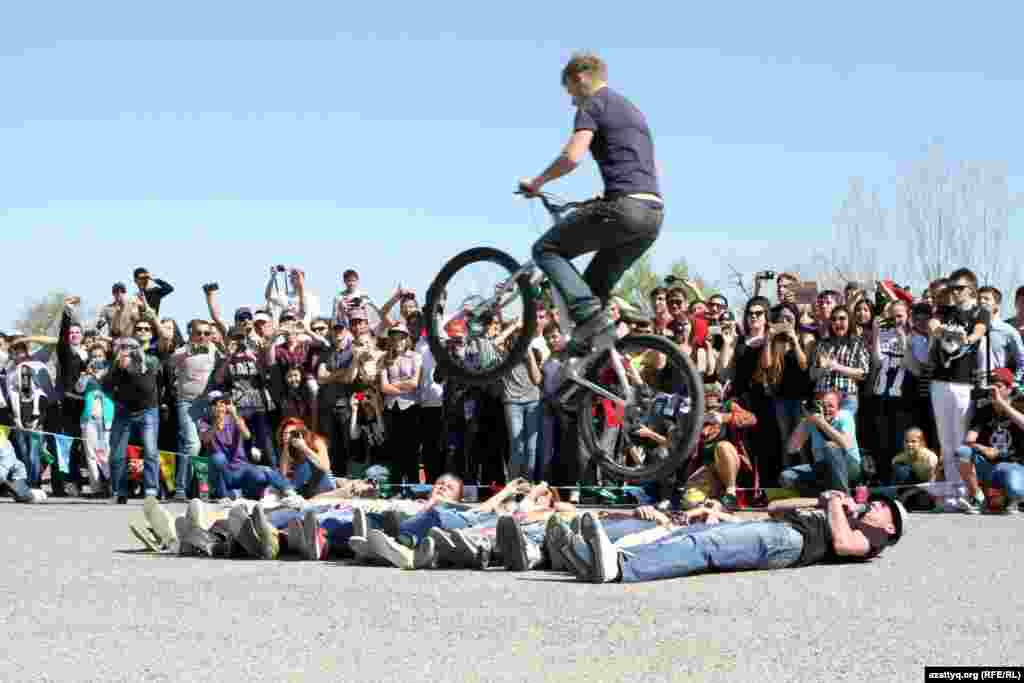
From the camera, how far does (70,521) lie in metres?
14.8

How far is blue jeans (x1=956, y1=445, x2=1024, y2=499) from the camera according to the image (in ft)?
45.7

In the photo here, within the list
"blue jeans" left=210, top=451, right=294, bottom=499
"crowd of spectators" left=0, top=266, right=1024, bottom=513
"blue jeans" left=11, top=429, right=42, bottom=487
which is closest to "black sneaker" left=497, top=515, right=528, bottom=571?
"crowd of spectators" left=0, top=266, right=1024, bottom=513

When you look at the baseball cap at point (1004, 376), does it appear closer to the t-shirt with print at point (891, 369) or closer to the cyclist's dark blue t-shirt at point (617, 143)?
the t-shirt with print at point (891, 369)

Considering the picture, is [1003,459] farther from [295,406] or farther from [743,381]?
[295,406]

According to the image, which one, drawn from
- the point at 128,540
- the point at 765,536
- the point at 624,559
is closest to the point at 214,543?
the point at 128,540

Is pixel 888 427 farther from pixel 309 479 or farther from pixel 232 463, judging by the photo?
pixel 232 463

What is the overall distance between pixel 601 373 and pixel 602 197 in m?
1.19

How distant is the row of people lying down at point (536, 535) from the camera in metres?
9.66

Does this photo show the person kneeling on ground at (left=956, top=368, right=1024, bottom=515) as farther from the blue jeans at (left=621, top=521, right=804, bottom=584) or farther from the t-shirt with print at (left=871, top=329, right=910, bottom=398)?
the blue jeans at (left=621, top=521, right=804, bottom=584)

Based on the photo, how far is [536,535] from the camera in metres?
10.5

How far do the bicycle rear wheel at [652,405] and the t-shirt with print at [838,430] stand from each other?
5358mm

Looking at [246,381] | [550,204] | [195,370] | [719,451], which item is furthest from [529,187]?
[195,370]

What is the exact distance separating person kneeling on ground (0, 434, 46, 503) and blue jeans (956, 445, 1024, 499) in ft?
38.1

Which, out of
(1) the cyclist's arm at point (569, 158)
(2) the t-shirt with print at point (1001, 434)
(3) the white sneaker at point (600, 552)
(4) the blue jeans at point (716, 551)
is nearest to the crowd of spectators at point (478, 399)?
(2) the t-shirt with print at point (1001, 434)
